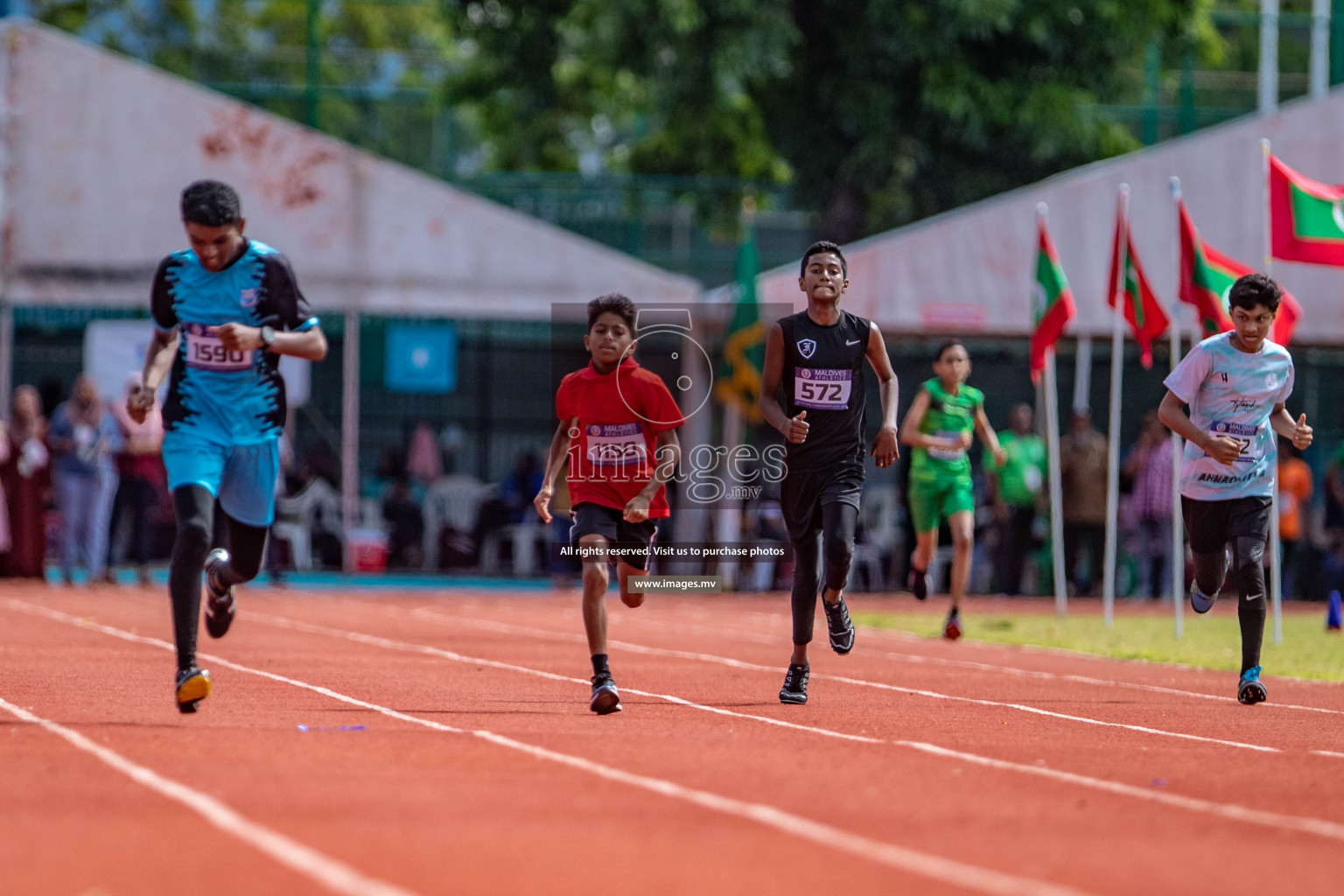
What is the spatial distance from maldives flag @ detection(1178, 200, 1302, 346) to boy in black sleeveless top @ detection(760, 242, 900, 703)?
21.1 ft

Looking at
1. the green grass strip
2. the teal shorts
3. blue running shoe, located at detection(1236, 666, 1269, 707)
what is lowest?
the green grass strip

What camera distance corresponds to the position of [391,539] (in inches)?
954

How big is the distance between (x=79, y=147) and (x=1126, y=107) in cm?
1602

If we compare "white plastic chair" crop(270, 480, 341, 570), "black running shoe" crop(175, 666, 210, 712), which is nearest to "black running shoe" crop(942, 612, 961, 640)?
"black running shoe" crop(175, 666, 210, 712)

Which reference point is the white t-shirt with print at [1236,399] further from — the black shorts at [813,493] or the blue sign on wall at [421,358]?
the blue sign on wall at [421,358]

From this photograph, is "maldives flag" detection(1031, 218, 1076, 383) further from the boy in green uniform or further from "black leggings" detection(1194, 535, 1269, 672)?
"black leggings" detection(1194, 535, 1269, 672)

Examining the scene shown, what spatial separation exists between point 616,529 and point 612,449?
393 mm

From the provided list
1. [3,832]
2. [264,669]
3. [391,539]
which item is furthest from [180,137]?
[3,832]

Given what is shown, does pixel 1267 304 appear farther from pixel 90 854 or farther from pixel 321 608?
pixel 321 608

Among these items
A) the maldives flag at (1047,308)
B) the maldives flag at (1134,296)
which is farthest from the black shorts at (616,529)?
the maldives flag at (1047,308)

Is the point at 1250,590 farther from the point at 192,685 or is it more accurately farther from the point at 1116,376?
the point at 1116,376

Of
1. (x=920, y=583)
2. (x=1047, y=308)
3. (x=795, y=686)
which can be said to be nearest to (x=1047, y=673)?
(x=920, y=583)

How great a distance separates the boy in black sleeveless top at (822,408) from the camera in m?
9.48

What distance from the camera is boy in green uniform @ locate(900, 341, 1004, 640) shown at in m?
14.2
